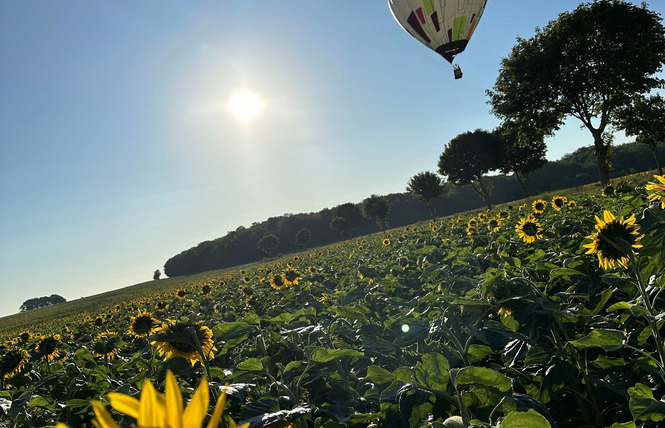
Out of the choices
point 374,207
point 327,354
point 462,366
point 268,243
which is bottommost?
point 462,366

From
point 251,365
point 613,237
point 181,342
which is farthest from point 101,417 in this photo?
point 613,237

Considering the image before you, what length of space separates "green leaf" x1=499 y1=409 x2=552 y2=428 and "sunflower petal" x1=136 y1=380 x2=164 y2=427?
0.87 meters

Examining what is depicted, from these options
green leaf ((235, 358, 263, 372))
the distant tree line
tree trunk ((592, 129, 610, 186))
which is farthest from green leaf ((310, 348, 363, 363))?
the distant tree line

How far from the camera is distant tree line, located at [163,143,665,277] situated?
76.6m

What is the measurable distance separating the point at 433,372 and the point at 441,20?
58.1ft

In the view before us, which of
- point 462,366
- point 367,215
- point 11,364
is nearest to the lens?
point 462,366

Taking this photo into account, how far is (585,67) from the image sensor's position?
26.1 m

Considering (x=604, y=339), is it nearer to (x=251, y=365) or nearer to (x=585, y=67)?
(x=251, y=365)

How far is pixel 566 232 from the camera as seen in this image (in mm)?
5078

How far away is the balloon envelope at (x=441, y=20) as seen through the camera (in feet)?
52.3

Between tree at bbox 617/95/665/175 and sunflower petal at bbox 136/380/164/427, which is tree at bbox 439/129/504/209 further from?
sunflower petal at bbox 136/380/164/427

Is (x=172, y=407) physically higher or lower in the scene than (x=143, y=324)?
higher

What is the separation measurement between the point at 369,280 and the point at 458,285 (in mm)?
2580

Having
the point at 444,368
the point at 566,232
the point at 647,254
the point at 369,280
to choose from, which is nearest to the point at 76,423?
the point at 444,368
